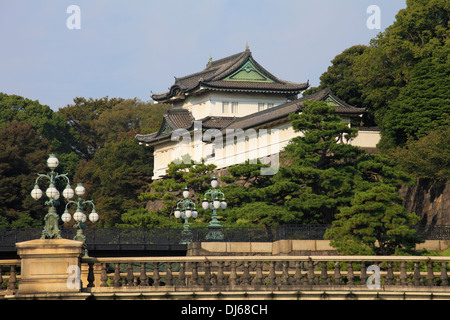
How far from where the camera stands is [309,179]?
161 feet

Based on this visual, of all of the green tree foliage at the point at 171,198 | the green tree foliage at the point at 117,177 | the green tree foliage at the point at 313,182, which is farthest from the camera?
the green tree foliage at the point at 117,177

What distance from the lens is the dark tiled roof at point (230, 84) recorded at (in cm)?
8025

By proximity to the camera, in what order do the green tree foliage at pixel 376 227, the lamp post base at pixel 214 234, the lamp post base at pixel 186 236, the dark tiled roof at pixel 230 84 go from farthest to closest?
the dark tiled roof at pixel 230 84, the lamp post base at pixel 186 236, the lamp post base at pixel 214 234, the green tree foliage at pixel 376 227

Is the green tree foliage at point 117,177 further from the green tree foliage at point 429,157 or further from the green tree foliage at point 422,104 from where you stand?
the green tree foliage at point 429,157

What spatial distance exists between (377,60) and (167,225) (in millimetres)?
19678

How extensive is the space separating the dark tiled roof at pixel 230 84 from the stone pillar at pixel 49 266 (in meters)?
57.6

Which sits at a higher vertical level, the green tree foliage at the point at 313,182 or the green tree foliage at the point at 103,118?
the green tree foliage at the point at 103,118

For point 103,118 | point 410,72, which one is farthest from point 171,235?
point 103,118

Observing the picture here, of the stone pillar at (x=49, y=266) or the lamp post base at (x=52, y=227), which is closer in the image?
the stone pillar at (x=49, y=266)

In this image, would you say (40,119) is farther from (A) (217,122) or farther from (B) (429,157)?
(B) (429,157)

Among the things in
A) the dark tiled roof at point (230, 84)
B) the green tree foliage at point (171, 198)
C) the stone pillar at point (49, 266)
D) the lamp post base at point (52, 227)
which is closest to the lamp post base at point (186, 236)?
the green tree foliage at point (171, 198)

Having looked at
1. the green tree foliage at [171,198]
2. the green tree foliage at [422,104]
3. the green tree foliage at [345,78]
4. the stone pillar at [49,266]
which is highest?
the green tree foliage at [345,78]

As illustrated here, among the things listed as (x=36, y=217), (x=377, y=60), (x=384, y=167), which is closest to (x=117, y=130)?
(x=36, y=217)

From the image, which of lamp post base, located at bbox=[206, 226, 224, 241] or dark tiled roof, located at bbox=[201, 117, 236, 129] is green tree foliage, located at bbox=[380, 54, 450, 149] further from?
dark tiled roof, located at bbox=[201, 117, 236, 129]
